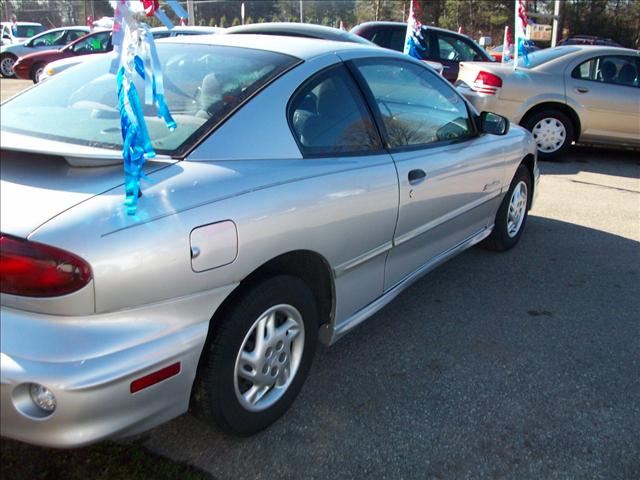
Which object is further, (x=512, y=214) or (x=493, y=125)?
(x=512, y=214)

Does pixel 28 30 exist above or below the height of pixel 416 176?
above

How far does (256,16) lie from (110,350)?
6094 cm

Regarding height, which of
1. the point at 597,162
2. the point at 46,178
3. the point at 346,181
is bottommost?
the point at 597,162

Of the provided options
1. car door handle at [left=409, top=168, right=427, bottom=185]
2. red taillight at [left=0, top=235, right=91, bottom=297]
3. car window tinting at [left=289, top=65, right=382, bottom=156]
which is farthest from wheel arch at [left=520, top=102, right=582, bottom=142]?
red taillight at [left=0, top=235, right=91, bottom=297]

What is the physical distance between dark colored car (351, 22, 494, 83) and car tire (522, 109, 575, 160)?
267 cm

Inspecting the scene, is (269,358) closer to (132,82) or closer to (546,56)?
(132,82)

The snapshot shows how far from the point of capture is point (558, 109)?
27.1ft

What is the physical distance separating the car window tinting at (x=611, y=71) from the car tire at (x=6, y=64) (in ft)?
59.3

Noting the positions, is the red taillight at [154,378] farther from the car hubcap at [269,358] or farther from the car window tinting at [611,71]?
the car window tinting at [611,71]

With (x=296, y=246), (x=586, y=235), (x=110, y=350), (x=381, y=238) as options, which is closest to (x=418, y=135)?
(x=381, y=238)

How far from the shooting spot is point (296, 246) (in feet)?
7.84

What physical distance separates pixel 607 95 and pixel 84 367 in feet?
27.0

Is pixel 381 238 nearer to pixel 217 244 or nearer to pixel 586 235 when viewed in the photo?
pixel 217 244

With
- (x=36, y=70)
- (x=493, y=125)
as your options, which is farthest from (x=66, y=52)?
(x=493, y=125)
